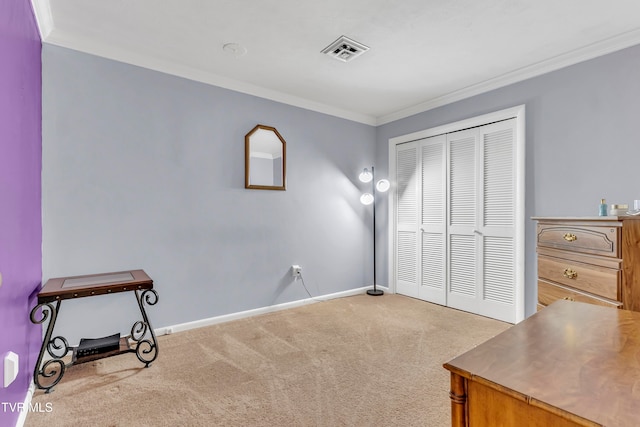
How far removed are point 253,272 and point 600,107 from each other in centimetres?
343

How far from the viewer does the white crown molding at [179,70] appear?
8.11 feet

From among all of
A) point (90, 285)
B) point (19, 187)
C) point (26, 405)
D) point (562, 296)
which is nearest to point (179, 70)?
point (19, 187)

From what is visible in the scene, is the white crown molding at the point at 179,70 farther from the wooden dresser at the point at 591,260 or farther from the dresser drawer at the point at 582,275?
the dresser drawer at the point at 582,275

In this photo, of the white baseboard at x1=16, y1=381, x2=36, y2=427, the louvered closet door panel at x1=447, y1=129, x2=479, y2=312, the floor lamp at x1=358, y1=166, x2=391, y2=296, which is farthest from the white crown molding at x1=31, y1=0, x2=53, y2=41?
the louvered closet door panel at x1=447, y1=129, x2=479, y2=312

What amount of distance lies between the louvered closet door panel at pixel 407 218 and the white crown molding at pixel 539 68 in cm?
53

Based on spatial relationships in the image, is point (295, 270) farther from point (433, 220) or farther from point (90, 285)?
point (90, 285)

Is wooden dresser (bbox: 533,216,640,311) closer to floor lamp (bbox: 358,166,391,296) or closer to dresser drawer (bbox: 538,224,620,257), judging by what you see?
dresser drawer (bbox: 538,224,620,257)

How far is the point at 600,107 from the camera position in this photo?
259 centimetres

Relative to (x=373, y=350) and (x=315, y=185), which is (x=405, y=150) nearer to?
(x=315, y=185)

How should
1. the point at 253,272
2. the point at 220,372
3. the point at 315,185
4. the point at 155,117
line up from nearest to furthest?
the point at 220,372, the point at 155,117, the point at 253,272, the point at 315,185

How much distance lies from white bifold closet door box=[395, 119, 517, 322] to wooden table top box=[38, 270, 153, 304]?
303cm

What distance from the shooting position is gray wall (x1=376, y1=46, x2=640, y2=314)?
2459 mm

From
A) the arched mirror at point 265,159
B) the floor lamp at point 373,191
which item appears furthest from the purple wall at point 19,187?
the floor lamp at point 373,191

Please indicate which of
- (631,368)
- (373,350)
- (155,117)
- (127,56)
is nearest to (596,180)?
(373,350)
